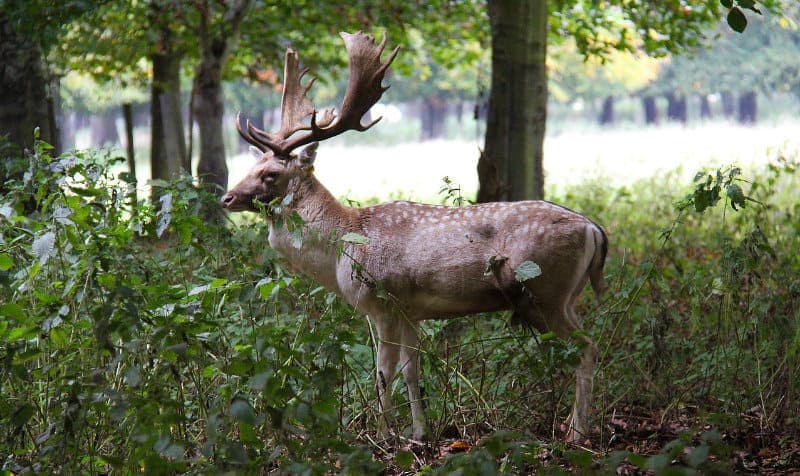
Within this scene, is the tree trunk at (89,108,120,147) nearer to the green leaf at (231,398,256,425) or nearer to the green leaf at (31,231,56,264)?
the green leaf at (31,231,56,264)

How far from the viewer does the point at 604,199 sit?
46.0ft

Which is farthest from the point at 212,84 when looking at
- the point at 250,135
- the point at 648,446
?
the point at 648,446

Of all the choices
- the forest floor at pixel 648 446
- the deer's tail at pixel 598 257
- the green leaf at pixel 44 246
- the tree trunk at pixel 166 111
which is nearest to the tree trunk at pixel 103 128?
the tree trunk at pixel 166 111

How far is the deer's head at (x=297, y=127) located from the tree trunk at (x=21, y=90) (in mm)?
3320

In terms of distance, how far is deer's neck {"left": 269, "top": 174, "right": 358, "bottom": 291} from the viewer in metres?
5.57

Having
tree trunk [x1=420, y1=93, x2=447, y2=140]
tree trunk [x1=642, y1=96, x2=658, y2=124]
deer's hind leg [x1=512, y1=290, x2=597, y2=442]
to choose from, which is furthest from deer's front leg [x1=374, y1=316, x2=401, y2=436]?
tree trunk [x1=642, y1=96, x2=658, y2=124]

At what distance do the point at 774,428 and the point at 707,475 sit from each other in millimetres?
2092

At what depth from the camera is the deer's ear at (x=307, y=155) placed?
580cm

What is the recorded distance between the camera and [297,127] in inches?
239

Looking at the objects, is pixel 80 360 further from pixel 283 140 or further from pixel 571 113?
pixel 571 113

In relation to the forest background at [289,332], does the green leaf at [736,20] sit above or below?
above

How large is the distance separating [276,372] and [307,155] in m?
2.22

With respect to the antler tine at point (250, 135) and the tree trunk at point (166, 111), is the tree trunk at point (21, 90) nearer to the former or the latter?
the antler tine at point (250, 135)

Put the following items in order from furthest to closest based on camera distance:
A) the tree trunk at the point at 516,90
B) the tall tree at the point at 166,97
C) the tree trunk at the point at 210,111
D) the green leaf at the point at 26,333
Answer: the tall tree at the point at 166,97 < the tree trunk at the point at 210,111 < the tree trunk at the point at 516,90 < the green leaf at the point at 26,333
